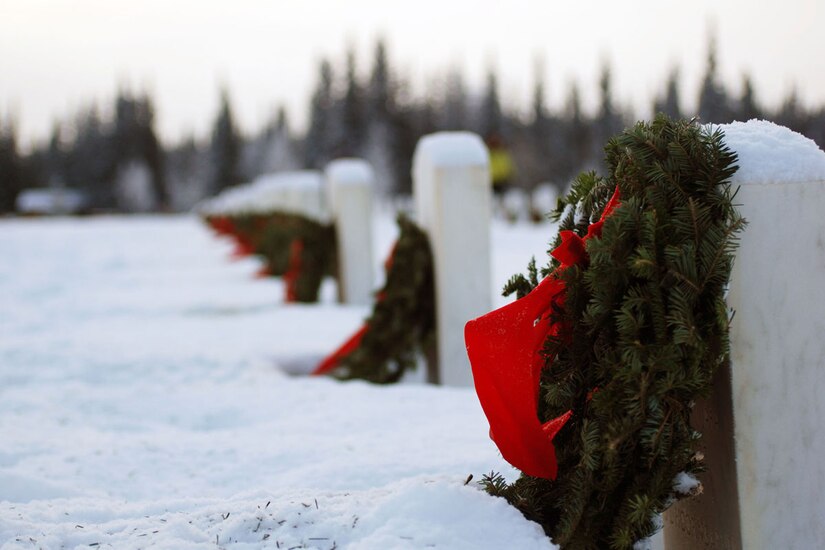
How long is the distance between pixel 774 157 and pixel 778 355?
537 mm

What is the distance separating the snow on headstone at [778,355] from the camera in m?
2.21

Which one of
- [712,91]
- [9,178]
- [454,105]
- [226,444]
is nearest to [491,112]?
[454,105]

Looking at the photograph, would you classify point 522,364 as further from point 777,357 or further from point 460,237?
point 460,237

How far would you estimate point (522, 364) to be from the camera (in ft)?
8.00

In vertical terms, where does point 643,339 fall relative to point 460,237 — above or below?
above

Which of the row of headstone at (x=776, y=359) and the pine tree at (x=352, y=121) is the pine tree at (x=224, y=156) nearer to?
the pine tree at (x=352, y=121)

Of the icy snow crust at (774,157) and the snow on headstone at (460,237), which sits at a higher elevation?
the icy snow crust at (774,157)

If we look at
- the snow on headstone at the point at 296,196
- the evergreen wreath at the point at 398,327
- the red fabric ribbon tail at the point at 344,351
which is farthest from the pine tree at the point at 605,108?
the red fabric ribbon tail at the point at 344,351

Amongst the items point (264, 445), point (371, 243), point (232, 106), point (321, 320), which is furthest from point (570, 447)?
point (232, 106)

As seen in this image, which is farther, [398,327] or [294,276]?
[294,276]

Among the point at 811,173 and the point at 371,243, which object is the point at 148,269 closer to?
the point at 371,243

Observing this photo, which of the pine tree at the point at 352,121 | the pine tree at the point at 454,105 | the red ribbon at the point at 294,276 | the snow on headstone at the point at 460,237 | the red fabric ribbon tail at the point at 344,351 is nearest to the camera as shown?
the snow on headstone at the point at 460,237

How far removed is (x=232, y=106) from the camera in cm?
8131

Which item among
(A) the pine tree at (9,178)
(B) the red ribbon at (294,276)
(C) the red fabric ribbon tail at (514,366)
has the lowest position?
(A) the pine tree at (9,178)
